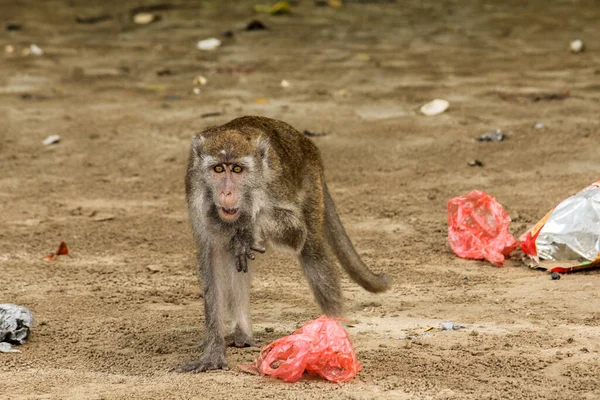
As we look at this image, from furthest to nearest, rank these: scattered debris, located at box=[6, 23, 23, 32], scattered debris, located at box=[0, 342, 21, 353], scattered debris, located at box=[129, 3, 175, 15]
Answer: scattered debris, located at box=[129, 3, 175, 15]
scattered debris, located at box=[6, 23, 23, 32]
scattered debris, located at box=[0, 342, 21, 353]

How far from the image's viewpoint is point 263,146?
5961mm

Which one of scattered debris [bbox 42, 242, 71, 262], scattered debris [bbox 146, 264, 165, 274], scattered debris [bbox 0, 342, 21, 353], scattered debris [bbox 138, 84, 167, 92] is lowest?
scattered debris [bbox 138, 84, 167, 92]

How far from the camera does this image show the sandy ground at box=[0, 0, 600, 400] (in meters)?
5.71

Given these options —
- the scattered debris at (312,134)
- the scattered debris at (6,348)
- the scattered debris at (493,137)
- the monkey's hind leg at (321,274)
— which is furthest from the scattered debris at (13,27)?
the monkey's hind leg at (321,274)

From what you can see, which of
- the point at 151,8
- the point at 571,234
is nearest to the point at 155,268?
the point at 571,234

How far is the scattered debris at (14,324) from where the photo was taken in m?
6.18

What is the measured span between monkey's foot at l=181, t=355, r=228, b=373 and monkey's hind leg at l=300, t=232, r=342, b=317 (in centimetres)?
75

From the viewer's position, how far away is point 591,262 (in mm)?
7039

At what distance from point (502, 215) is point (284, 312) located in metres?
1.80

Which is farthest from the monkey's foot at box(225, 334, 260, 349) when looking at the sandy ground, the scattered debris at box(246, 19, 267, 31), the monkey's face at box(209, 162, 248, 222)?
the scattered debris at box(246, 19, 267, 31)

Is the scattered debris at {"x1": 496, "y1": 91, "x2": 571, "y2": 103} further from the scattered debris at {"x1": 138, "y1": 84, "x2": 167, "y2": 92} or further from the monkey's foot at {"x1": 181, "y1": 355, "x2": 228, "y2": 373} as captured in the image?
the monkey's foot at {"x1": 181, "y1": 355, "x2": 228, "y2": 373}

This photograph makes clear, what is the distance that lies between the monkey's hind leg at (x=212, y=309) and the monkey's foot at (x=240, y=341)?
22 centimetres

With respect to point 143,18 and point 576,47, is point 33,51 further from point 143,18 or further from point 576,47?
point 576,47

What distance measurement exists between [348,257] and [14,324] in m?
1.95
